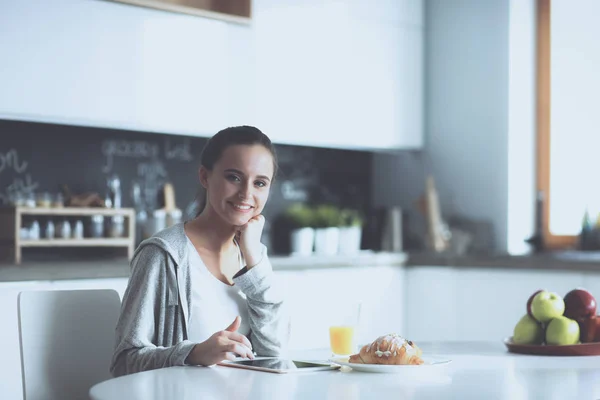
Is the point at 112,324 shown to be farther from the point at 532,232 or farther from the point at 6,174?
the point at 532,232

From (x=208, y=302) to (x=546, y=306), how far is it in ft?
2.38

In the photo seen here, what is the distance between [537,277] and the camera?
3.73 meters

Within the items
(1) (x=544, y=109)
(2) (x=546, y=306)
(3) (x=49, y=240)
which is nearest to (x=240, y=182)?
(2) (x=546, y=306)

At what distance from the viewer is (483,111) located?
436 cm

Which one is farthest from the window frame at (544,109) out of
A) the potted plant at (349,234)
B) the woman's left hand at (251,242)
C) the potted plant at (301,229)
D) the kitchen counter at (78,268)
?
the woman's left hand at (251,242)

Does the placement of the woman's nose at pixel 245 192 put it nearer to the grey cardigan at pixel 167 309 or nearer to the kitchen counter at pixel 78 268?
the grey cardigan at pixel 167 309

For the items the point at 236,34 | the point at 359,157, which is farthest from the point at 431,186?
the point at 236,34

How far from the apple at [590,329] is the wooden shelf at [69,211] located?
6.27 ft

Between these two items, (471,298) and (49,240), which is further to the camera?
(471,298)

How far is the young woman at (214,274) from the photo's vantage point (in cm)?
179

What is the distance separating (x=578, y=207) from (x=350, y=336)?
2700 millimetres

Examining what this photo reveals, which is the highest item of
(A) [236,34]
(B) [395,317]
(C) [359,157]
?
(A) [236,34]

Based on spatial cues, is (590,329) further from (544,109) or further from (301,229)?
(544,109)

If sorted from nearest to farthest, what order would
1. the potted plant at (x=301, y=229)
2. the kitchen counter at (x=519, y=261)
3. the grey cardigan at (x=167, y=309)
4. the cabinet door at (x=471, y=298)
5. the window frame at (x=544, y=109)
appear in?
the grey cardigan at (x=167, y=309), the kitchen counter at (x=519, y=261), the cabinet door at (x=471, y=298), the potted plant at (x=301, y=229), the window frame at (x=544, y=109)
